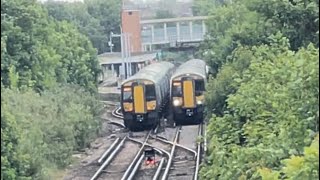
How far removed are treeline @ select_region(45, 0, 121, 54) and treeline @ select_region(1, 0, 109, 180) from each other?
23597 millimetres

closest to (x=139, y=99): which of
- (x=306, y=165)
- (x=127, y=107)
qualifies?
(x=127, y=107)

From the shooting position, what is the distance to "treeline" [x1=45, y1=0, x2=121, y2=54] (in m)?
65.4

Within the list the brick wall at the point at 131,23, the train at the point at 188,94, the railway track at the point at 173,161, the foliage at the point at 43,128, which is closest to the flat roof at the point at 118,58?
the brick wall at the point at 131,23

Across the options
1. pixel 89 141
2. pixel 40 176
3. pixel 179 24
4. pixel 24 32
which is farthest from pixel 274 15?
pixel 179 24

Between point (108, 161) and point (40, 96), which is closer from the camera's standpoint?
point (108, 161)

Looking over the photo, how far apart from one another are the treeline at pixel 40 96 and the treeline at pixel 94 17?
2360cm

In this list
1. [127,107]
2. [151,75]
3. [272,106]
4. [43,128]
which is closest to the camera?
[272,106]

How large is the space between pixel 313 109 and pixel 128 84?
2004 centimetres

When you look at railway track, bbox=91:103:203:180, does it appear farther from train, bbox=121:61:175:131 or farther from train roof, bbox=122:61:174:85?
train roof, bbox=122:61:174:85

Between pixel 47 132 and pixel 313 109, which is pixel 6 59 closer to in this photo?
pixel 47 132

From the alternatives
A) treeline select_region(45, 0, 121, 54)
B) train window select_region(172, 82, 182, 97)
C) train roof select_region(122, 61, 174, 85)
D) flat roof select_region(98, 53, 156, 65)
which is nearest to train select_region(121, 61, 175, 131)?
train roof select_region(122, 61, 174, 85)

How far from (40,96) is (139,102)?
11.0 ft

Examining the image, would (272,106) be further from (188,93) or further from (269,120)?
(188,93)

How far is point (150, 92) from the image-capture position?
2845 centimetres
